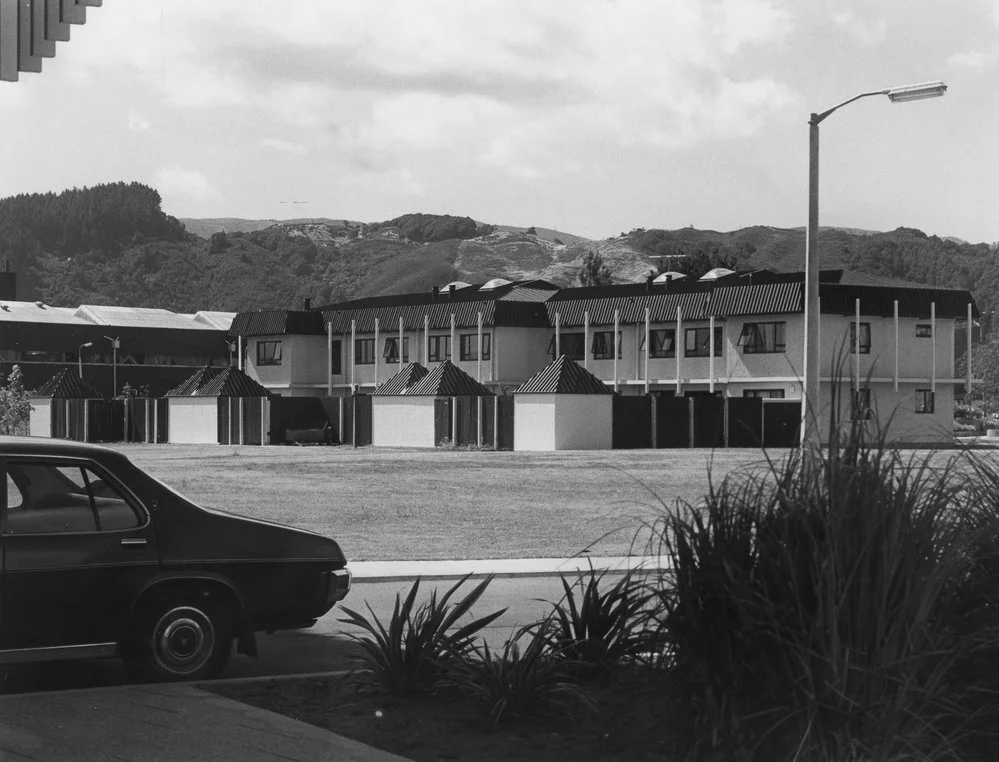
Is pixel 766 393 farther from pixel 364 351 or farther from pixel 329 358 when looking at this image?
pixel 329 358

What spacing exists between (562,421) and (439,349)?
2411 cm

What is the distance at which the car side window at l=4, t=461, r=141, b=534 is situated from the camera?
8656 mm

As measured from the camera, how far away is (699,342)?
6638cm

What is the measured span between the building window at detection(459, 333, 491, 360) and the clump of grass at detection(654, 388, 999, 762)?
66.0 m

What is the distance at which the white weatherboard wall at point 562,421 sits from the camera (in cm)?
5225

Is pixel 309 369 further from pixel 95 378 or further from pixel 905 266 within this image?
pixel 905 266

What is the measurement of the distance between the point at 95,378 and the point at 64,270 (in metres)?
108

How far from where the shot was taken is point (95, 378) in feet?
304

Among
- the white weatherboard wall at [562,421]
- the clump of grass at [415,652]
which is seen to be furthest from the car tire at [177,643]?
the white weatherboard wall at [562,421]

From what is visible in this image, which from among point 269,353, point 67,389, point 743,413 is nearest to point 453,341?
point 269,353

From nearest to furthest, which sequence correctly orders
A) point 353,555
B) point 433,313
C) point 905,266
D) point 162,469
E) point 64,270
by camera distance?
point 353,555 → point 162,469 → point 433,313 → point 905,266 → point 64,270

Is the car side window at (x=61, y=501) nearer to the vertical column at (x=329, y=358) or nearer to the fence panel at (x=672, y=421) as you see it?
the fence panel at (x=672, y=421)

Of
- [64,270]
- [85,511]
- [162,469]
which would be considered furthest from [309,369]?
[64,270]

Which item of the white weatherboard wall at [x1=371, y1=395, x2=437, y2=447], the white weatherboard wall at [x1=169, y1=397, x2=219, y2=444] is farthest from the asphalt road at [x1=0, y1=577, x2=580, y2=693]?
the white weatherboard wall at [x1=169, y1=397, x2=219, y2=444]
